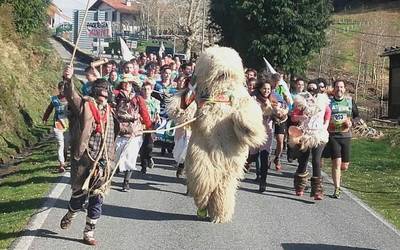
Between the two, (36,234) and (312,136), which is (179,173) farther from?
(36,234)

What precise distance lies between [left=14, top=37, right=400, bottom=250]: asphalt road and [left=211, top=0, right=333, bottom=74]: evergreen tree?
14.7 metres

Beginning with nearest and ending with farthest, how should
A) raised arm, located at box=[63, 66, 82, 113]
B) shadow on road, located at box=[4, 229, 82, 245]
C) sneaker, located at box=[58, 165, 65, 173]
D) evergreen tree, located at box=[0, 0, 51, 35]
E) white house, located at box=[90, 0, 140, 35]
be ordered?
raised arm, located at box=[63, 66, 82, 113]
shadow on road, located at box=[4, 229, 82, 245]
sneaker, located at box=[58, 165, 65, 173]
evergreen tree, located at box=[0, 0, 51, 35]
white house, located at box=[90, 0, 140, 35]

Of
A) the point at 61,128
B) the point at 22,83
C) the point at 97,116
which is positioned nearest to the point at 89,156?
the point at 97,116

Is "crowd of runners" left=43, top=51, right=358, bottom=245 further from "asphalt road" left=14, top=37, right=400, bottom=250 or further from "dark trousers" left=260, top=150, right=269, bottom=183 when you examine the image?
"asphalt road" left=14, top=37, right=400, bottom=250

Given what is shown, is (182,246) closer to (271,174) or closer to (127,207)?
(127,207)

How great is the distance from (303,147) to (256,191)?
113 centimetres

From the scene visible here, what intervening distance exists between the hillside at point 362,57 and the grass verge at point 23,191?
23104 millimetres

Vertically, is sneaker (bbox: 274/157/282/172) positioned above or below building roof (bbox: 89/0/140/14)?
below

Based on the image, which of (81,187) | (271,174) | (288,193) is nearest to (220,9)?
(271,174)

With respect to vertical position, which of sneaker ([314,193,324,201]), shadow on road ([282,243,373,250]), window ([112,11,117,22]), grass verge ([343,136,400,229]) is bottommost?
grass verge ([343,136,400,229])

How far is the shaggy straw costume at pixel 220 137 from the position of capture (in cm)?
857

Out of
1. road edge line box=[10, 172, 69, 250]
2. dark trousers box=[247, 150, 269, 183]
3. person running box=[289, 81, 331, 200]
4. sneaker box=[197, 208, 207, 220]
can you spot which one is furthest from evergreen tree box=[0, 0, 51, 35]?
sneaker box=[197, 208, 207, 220]

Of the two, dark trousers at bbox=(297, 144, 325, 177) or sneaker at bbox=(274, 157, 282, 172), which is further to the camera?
sneaker at bbox=(274, 157, 282, 172)

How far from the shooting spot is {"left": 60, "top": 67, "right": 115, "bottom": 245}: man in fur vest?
746 centimetres
